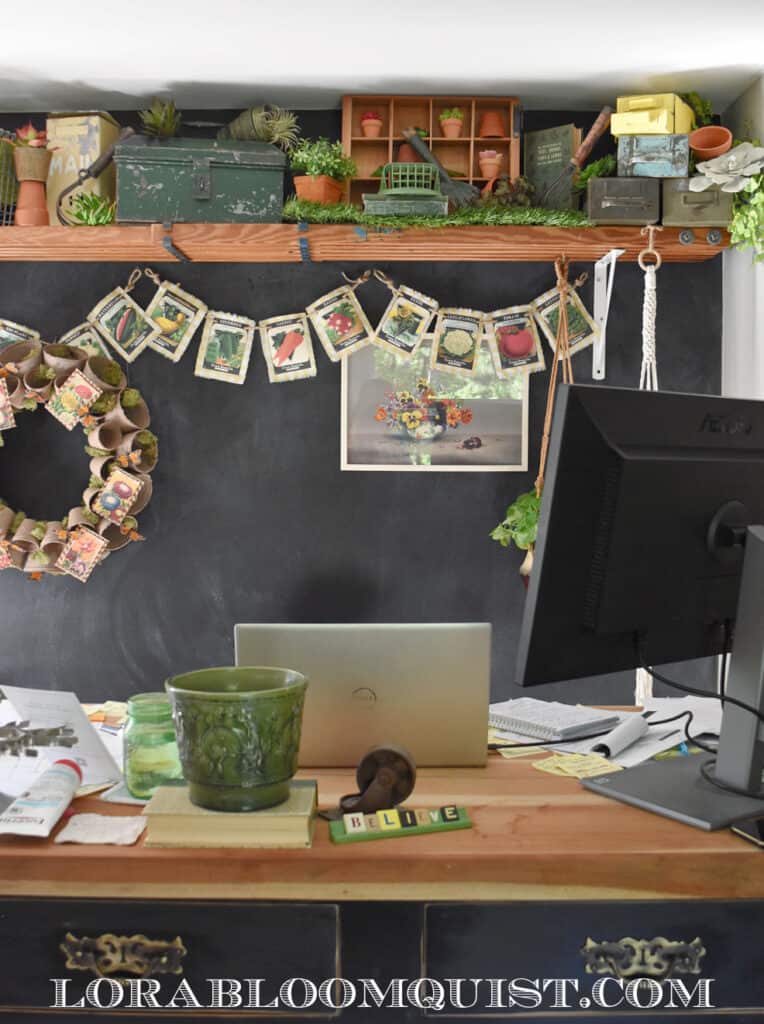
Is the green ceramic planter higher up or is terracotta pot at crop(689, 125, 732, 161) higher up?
terracotta pot at crop(689, 125, 732, 161)

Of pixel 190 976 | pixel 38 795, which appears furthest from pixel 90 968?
pixel 38 795

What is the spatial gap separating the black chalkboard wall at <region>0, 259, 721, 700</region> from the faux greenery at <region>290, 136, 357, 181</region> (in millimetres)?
396

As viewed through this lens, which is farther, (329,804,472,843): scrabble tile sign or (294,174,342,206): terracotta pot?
(294,174,342,206): terracotta pot

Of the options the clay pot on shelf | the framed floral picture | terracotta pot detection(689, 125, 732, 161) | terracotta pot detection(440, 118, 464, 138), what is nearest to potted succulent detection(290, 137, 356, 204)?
terracotta pot detection(440, 118, 464, 138)

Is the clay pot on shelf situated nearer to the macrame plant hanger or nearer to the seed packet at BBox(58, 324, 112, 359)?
the seed packet at BBox(58, 324, 112, 359)

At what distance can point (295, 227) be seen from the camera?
298 centimetres

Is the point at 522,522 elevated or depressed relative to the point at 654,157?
depressed

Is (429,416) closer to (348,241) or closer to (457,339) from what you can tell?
(457,339)

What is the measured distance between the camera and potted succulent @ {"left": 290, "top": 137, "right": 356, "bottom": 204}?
3002mm

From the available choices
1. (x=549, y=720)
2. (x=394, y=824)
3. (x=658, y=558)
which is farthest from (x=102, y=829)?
(x=549, y=720)

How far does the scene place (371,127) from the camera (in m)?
3.17

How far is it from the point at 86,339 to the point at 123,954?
2.63 meters

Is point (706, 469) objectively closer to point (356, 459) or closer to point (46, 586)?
point (356, 459)

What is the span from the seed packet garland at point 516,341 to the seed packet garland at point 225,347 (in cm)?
85
